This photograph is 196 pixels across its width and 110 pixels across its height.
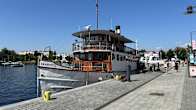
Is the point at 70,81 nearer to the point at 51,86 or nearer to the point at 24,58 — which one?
the point at 51,86

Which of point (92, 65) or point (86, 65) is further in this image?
point (92, 65)

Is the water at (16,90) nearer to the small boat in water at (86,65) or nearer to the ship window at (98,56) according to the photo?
the small boat in water at (86,65)

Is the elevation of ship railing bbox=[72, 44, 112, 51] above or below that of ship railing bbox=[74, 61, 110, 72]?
above

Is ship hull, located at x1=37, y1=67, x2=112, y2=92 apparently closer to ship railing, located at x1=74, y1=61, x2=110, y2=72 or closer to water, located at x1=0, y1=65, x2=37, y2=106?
ship railing, located at x1=74, y1=61, x2=110, y2=72

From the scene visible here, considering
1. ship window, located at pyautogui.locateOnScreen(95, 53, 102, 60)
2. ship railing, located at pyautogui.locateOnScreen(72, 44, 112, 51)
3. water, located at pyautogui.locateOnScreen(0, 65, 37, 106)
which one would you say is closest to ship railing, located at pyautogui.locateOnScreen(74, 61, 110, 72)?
ship window, located at pyautogui.locateOnScreen(95, 53, 102, 60)

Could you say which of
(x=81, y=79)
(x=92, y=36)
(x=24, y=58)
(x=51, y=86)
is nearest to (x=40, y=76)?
(x=51, y=86)

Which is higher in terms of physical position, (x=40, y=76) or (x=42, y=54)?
(x=42, y=54)

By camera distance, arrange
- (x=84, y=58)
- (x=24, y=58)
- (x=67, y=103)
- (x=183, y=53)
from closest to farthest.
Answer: (x=67, y=103)
(x=84, y=58)
(x=183, y=53)
(x=24, y=58)

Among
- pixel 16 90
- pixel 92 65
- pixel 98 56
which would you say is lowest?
pixel 16 90

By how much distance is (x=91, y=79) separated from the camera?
75.8ft

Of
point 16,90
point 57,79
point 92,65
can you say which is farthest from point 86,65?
point 16,90

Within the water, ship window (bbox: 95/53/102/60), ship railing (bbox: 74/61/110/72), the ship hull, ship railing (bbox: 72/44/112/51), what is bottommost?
the water

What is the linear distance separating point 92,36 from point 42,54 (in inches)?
275

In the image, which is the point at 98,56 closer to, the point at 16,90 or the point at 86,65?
the point at 86,65
